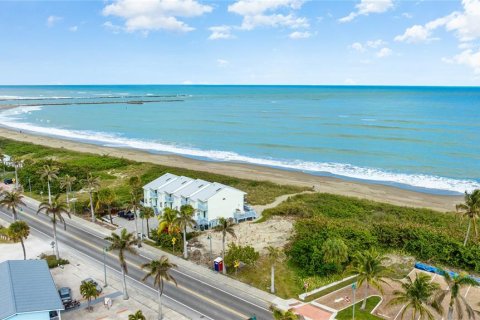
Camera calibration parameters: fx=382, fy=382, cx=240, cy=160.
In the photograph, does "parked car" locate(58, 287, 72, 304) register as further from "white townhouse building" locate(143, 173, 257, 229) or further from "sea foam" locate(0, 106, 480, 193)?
"sea foam" locate(0, 106, 480, 193)

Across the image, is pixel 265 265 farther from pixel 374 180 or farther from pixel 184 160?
pixel 184 160

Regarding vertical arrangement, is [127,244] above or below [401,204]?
above

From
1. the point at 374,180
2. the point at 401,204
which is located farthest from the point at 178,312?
the point at 374,180

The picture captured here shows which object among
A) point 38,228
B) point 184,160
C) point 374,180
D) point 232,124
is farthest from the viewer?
point 232,124

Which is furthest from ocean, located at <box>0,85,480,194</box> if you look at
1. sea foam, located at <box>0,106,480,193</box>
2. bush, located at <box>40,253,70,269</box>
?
bush, located at <box>40,253,70,269</box>

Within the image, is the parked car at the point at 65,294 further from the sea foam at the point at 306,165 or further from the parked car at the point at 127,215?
the sea foam at the point at 306,165

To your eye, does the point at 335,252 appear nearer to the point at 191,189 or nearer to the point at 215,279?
the point at 215,279
